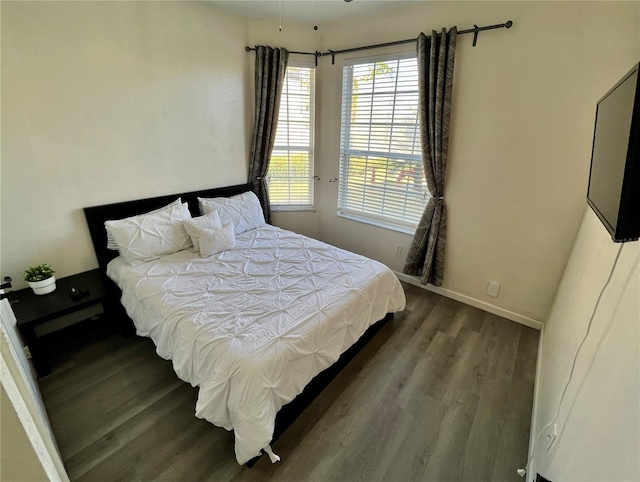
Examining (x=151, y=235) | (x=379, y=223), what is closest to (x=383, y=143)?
(x=379, y=223)

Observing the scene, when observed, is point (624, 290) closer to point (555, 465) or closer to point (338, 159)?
point (555, 465)

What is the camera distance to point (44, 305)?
6.35 ft

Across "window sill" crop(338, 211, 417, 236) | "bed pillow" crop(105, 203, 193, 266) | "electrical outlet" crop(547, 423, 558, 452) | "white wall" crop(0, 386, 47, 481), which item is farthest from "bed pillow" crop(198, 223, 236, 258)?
"electrical outlet" crop(547, 423, 558, 452)

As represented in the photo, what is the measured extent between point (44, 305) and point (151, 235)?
0.78 metres

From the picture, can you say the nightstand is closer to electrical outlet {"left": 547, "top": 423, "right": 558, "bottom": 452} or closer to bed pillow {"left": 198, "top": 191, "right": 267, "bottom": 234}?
bed pillow {"left": 198, "top": 191, "right": 267, "bottom": 234}

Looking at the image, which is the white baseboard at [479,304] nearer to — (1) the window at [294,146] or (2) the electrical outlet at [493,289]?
(2) the electrical outlet at [493,289]

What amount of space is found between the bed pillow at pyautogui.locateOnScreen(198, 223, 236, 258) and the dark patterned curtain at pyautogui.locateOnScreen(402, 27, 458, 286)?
1.77m

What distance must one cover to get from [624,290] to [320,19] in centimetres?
328

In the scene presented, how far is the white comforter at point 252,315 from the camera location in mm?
1375

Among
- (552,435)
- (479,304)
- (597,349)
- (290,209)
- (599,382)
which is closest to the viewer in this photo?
(599,382)

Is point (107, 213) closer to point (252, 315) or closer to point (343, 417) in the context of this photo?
point (252, 315)

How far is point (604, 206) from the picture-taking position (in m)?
1.00

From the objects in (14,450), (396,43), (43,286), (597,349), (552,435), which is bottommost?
(552,435)

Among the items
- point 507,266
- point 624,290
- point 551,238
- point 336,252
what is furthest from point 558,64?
point 336,252
